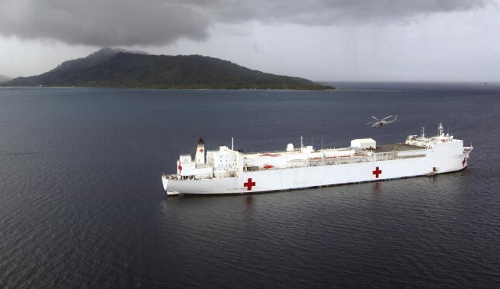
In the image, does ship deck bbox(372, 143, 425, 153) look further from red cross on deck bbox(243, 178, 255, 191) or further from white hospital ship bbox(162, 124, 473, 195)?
red cross on deck bbox(243, 178, 255, 191)

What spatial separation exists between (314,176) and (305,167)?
1273 mm

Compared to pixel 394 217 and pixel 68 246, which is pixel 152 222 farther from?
pixel 394 217

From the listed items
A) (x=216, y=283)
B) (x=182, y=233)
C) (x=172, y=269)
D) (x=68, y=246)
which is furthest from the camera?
(x=182, y=233)

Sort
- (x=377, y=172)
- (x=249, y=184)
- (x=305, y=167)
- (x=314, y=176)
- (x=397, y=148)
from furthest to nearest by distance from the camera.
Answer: (x=397, y=148), (x=377, y=172), (x=314, y=176), (x=305, y=167), (x=249, y=184)

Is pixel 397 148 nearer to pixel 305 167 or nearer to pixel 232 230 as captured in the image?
pixel 305 167

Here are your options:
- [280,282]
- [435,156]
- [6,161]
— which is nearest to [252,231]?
[280,282]

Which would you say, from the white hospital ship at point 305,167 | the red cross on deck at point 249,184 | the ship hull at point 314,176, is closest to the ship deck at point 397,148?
the white hospital ship at point 305,167

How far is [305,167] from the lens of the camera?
36.2 meters

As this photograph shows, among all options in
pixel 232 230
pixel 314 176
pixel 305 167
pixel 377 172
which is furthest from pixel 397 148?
pixel 232 230

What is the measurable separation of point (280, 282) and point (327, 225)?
27.0 feet

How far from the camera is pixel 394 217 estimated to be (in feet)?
96.3

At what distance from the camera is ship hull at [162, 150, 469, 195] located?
113 feet

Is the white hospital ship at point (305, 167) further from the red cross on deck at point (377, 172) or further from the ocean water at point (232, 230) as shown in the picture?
the ocean water at point (232, 230)

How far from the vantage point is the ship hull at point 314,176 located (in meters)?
34.4
